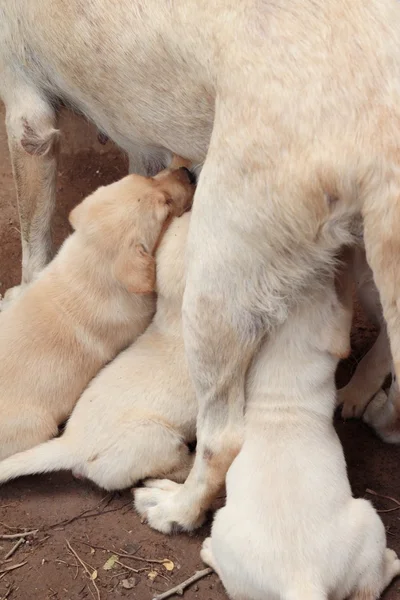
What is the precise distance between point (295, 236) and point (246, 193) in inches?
6.0

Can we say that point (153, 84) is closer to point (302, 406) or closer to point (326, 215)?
point (326, 215)

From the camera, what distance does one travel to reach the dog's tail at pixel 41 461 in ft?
8.27

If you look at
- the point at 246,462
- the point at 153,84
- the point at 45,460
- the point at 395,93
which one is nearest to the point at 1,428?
the point at 45,460

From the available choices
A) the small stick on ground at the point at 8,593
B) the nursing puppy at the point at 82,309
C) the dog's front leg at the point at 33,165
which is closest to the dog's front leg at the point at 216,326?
the nursing puppy at the point at 82,309

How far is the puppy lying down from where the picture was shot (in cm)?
246

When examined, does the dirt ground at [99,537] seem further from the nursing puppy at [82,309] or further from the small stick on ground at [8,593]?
the nursing puppy at [82,309]

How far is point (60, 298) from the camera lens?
2629 millimetres

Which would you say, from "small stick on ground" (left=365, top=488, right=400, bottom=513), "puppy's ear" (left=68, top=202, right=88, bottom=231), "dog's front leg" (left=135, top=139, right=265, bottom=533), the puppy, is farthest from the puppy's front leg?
"puppy's ear" (left=68, top=202, right=88, bottom=231)

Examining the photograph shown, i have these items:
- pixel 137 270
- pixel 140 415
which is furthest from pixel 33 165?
pixel 140 415

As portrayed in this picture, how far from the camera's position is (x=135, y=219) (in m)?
2.49

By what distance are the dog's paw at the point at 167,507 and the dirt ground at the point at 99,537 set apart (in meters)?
0.04

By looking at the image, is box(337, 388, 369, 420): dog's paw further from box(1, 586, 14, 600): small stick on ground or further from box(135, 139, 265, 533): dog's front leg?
box(1, 586, 14, 600): small stick on ground

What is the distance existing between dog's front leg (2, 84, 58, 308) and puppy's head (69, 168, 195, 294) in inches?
15.0

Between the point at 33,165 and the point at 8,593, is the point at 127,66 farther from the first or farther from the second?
the point at 8,593
